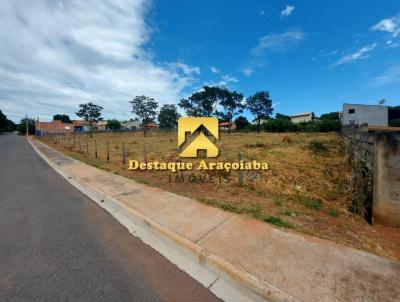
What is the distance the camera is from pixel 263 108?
1991 inches

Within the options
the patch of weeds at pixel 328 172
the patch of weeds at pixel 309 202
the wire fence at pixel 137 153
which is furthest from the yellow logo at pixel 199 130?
the patch of weeds at pixel 309 202

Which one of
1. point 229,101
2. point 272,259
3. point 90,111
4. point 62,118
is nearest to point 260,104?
point 229,101

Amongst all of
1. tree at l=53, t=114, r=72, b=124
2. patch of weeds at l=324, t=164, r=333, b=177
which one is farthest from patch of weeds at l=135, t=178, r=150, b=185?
tree at l=53, t=114, r=72, b=124

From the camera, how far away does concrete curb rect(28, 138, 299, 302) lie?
→ 2.41 metres

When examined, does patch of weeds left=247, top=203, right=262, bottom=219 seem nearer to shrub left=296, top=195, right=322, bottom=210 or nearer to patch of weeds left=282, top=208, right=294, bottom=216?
patch of weeds left=282, top=208, right=294, bottom=216

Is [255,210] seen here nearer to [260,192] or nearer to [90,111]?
[260,192]

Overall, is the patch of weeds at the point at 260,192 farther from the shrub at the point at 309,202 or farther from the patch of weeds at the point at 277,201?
the shrub at the point at 309,202

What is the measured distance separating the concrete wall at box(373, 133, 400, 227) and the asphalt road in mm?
3412

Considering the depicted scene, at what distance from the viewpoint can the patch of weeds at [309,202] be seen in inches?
183

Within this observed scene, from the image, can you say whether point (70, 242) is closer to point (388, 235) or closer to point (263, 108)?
point (388, 235)

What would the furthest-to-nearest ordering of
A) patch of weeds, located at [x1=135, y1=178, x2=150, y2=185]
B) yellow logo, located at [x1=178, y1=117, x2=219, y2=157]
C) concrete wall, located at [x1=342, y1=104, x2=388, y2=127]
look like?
concrete wall, located at [x1=342, y1=104, x2=388, y2=127] → yellow logo, located at [x1=178, y1=117, x2=219, y2=157] → patch of weeds, located at [x1=135, y1=178, x2=150, y2=185]

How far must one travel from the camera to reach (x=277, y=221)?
392 centimetres

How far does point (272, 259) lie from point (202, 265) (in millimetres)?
913

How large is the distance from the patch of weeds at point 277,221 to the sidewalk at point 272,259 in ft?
0.58
